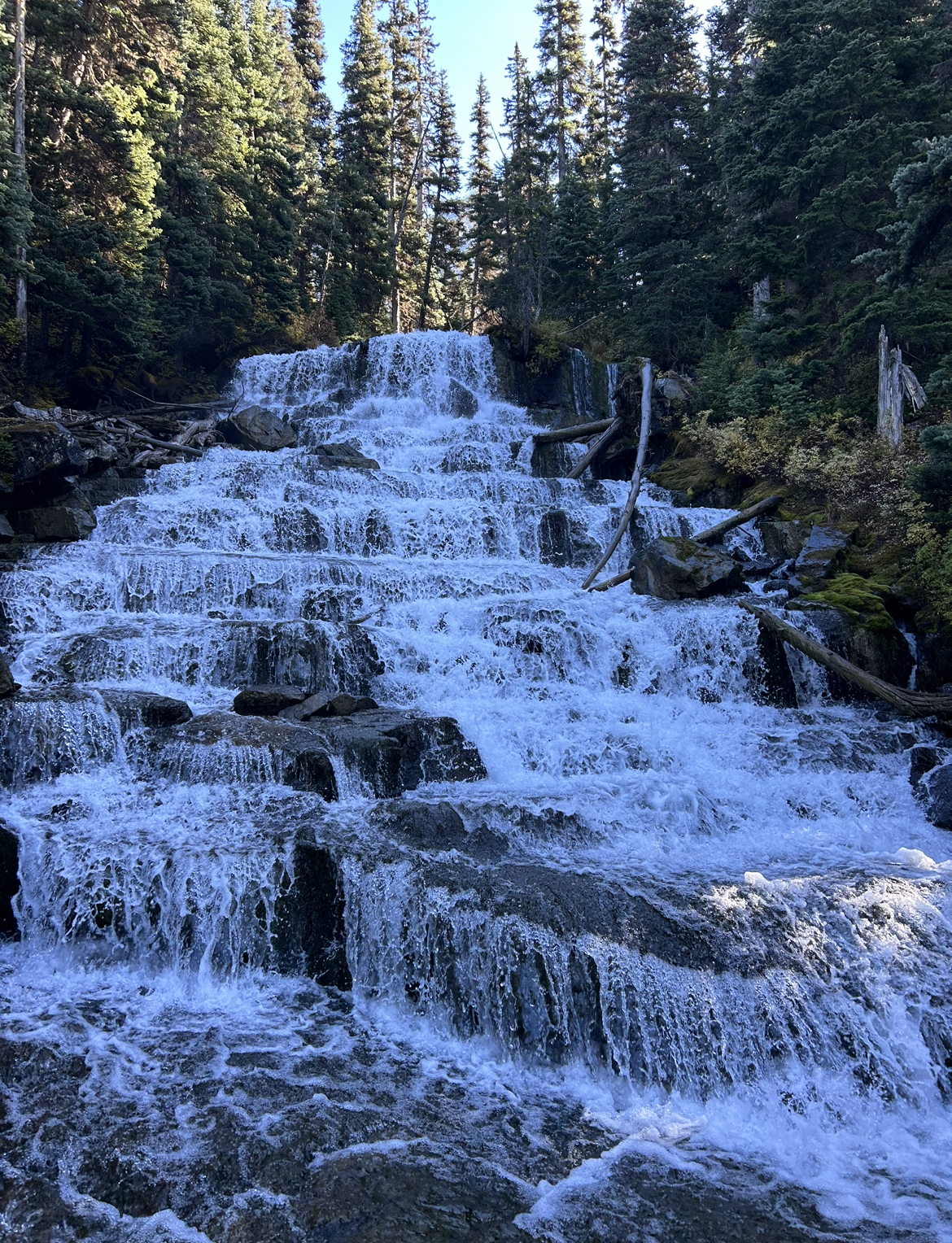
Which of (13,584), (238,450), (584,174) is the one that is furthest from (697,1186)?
(584,174)

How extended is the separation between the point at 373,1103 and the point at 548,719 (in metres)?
6.25

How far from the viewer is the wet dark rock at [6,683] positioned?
9094 millimetres

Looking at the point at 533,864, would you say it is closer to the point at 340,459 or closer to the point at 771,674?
the point at 771,674

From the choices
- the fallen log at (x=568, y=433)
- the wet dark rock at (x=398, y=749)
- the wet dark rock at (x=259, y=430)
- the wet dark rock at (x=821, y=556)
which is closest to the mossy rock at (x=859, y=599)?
the wet dark rock at (x=821, y=556)

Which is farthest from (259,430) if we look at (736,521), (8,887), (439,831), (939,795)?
(939,795)

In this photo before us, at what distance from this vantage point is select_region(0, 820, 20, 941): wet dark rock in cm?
709

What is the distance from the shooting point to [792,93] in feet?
68.3

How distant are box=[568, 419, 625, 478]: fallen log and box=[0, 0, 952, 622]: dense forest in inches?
75.3

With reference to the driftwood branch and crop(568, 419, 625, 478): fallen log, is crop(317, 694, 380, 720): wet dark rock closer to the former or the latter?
the driftwood branch

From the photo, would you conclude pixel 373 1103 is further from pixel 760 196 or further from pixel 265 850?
pixel 760 196

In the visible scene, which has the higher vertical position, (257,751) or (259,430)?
(259,430)

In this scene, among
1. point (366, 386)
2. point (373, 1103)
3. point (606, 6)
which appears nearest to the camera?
point (373, 1103)

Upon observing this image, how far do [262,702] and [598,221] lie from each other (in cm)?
3101

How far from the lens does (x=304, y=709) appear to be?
10133mm
